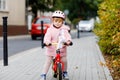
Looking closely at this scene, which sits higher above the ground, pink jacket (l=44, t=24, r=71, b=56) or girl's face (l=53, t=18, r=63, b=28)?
girl's face (l=53, t=18, r=63, b=28)

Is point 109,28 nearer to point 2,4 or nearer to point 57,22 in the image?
point 57,22

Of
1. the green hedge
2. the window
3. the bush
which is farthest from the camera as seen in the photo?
the window

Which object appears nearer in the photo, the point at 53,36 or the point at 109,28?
the point at 53,36

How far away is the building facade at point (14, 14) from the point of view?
105 ft

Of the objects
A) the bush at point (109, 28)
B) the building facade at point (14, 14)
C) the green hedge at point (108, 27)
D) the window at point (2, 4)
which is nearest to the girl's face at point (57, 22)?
the bush at point (109, 28)

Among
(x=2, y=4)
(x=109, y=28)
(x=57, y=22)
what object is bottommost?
(x=109, y=28)

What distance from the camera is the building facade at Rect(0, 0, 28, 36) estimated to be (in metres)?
32.1

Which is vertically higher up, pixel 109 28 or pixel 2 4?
pixel 2 4

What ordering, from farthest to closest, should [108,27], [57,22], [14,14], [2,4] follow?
[14,14] < [2,4] < [108,27] < [57,22]

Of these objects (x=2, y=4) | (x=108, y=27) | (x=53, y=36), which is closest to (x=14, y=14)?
(x=2, y=4)

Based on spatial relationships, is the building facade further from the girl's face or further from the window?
the girl's face

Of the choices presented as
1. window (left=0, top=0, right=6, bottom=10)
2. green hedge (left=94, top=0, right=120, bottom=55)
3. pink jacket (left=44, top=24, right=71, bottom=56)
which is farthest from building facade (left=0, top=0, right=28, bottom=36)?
pink jacket (left=44, top=24, right=71, bottom=56)

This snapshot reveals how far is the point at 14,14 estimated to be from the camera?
33562 millimetres

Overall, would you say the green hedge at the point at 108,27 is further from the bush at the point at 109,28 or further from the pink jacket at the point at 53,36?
the pink jacket at the point at 53,36
